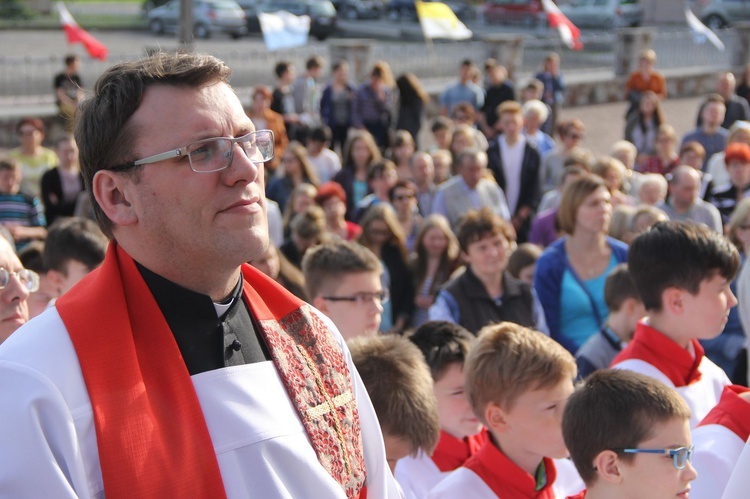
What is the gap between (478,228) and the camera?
6168 mm

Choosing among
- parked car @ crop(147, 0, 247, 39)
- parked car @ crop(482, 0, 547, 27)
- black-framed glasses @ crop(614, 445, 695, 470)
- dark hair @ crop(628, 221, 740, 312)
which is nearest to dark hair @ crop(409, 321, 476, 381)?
dark hair @ crop(628, 221, 740, 312)

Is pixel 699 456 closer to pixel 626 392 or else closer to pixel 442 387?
pixel 626 392

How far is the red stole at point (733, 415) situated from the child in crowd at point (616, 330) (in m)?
1.52

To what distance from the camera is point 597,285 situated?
6270mm

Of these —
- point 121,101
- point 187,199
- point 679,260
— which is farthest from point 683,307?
point 121,101

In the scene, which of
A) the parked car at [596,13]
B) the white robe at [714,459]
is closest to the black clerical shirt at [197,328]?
the white robe at [714,459]

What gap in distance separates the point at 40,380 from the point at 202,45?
30579mm

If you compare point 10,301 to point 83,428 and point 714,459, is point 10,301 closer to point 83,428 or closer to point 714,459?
point 83,428

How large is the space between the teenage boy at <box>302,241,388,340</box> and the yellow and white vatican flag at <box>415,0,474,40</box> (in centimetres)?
1002

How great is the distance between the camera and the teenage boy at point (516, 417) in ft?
11.7

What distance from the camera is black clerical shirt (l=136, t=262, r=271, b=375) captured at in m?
2.09

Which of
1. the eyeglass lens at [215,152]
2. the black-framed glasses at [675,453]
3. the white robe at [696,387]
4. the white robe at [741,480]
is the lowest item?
the white robe at [696,387]

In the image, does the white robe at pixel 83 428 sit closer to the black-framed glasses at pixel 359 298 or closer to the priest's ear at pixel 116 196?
the priest's ear at pixel 116 196

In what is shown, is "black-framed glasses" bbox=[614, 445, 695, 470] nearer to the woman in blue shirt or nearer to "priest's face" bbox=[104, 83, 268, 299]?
"priest's face" bbox=[104, 83, 268, 299]
